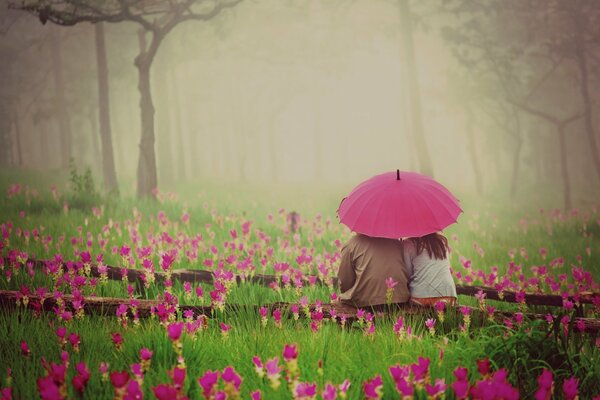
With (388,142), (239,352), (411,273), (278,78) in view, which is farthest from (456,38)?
(388,142)

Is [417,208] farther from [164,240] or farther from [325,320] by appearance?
[164,240]

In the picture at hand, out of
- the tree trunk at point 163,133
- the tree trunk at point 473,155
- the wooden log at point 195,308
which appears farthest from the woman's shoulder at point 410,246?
the tree trunk at point 473,155

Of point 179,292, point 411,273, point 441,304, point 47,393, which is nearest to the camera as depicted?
point 47,393

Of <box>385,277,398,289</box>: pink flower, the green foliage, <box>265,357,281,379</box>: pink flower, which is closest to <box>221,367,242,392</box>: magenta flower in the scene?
<box>265,357,281,379</box>: pink flower

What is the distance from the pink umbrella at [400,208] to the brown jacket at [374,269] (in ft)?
0.70

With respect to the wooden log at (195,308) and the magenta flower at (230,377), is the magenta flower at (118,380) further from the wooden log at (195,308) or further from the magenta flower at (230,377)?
the wooden log at (195,308)

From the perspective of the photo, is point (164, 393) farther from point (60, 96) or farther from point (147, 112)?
point (60, 96)

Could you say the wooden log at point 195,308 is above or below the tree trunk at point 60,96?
below

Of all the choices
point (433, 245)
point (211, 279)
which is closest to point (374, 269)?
point (433, 245)

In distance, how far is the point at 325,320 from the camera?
3.69 metres

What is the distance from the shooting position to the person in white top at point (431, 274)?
377 centimetres

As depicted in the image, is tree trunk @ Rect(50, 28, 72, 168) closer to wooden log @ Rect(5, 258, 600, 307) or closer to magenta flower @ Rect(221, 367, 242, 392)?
wooden log @ Rect(5, 258, 600, 307)

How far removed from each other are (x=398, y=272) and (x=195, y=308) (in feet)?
5.22

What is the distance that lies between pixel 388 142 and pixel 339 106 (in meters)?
17.7
